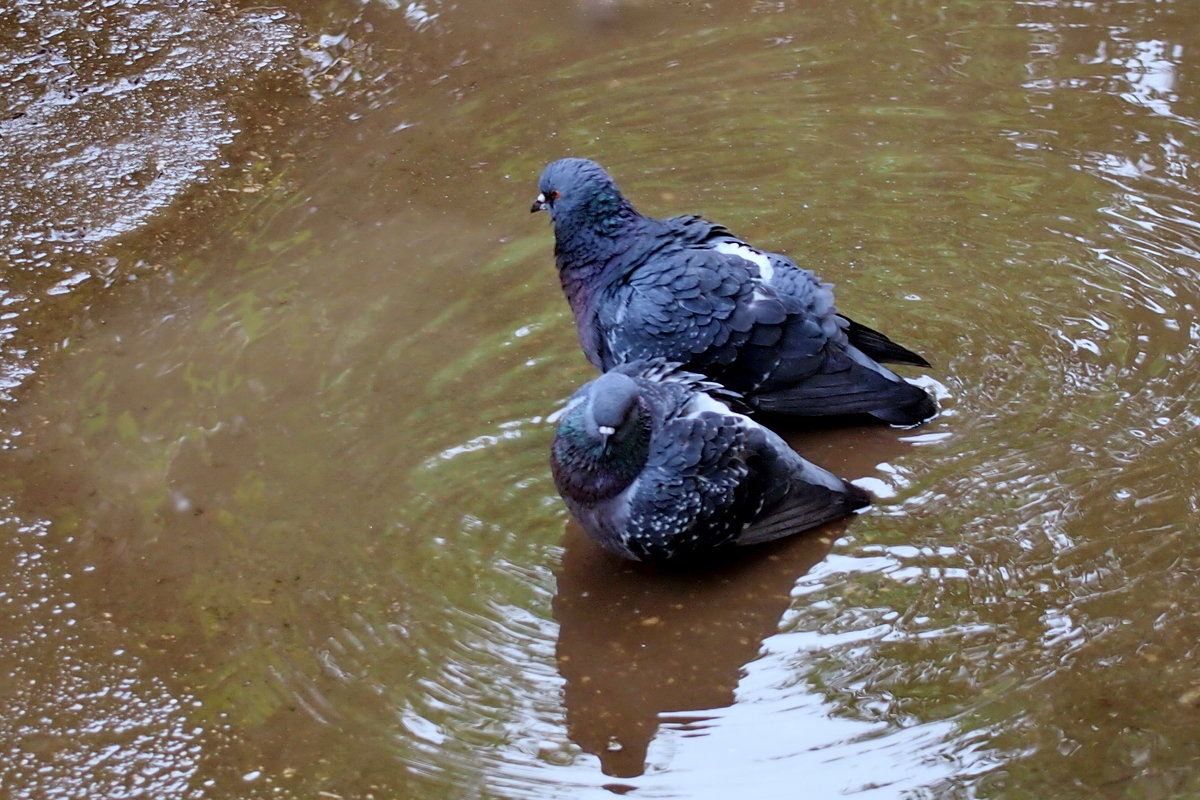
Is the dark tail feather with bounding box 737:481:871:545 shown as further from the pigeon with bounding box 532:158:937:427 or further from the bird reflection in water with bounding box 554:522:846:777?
the pigeon with bounding box 532:158:937:427

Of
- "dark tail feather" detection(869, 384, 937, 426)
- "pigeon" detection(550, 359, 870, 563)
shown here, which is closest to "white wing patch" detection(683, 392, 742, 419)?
"pigeon" detection(550, 359, 870, 563)

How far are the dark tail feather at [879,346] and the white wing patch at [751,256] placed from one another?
0.35m

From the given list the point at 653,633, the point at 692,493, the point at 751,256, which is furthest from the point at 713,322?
the point at 653,633

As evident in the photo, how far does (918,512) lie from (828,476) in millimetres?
338

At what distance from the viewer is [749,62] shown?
23.5 feet

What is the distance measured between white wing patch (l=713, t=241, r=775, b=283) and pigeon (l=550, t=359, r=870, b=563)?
621mm

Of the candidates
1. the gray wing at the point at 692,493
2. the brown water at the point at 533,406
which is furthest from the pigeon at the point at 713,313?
the gray wing at the point at 692,493

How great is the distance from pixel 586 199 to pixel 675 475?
1.29m

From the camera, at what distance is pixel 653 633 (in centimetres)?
402

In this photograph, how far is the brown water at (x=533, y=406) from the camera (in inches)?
141

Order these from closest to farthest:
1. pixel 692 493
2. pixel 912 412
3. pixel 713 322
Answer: pixel 692 493 < pixel 713 322 < pixel 912 412

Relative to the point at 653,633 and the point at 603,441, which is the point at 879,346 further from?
the point at 653,633

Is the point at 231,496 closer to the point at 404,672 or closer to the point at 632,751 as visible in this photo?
the point at 404,672

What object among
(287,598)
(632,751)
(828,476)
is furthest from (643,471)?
(287,598)
